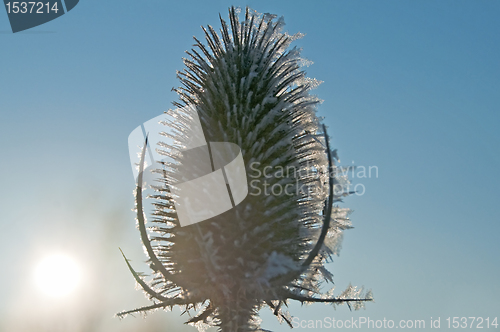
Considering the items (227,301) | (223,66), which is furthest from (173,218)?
(223,66)

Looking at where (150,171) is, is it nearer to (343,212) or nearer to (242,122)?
(242,122)

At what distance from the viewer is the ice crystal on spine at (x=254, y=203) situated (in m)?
2.76

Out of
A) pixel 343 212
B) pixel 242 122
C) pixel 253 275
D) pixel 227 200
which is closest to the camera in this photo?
pixel 253 275

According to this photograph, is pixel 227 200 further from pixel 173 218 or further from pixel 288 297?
pixel 288 297

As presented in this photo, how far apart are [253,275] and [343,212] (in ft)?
4.07

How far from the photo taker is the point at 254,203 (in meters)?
3.04

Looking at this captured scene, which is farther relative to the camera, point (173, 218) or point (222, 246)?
point (173, 218)

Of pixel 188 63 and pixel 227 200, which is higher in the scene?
pixel 188 63

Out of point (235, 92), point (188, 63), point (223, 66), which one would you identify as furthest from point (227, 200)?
point (188, 63)

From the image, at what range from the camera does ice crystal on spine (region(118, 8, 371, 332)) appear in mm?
2756

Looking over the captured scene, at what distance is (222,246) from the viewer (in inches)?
112

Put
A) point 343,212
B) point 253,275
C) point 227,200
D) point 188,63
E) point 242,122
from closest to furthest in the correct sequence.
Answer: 1. point 253,275
2. point 227,200
3. point 242,122
4. point 343,212
5. point 188,63

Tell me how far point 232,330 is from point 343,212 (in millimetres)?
1517

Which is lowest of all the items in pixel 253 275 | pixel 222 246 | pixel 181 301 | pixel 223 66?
pixel 181 301
